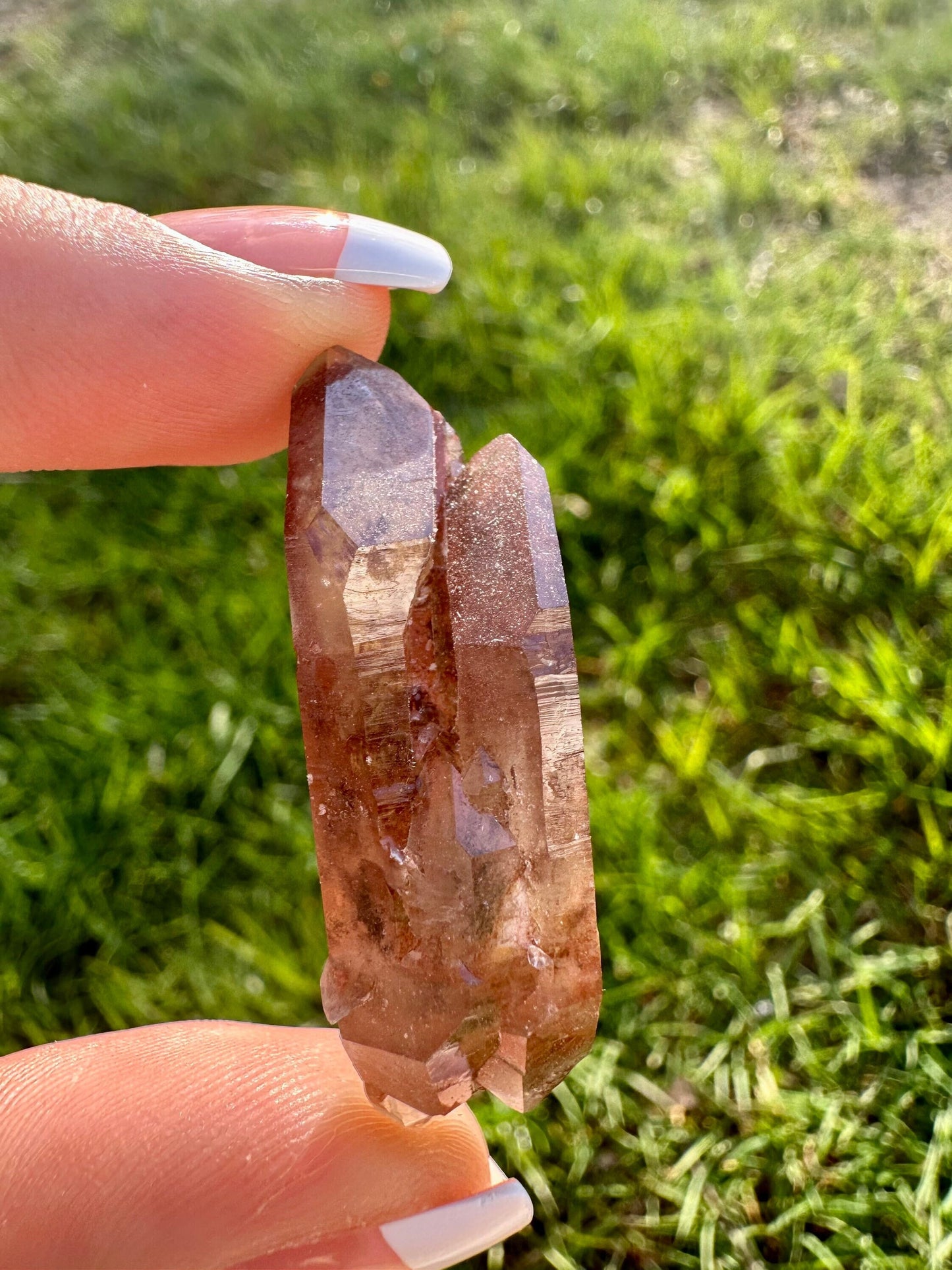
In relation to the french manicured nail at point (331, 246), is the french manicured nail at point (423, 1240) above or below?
below

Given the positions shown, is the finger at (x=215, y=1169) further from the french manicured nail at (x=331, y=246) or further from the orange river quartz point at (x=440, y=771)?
the french manicured nail at (x=331, y=246)

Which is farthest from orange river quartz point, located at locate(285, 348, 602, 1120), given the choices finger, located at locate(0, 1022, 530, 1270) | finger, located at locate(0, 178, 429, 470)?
finger, located at locate(0, 178, 429, 470)

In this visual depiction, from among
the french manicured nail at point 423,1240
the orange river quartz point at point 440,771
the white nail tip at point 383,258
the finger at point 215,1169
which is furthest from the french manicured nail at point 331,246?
the french manicured nail at point 423,1240

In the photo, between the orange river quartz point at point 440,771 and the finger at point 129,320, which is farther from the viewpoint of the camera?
the finger at point 129,320

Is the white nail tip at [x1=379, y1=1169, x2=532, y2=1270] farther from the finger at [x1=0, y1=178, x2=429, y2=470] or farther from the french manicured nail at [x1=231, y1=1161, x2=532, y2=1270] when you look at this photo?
the finger at [x1=0, y1=178, x2=429, y2=470]

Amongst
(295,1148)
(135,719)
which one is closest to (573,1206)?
(295,1148)
